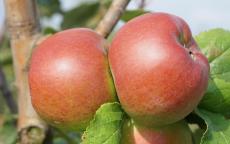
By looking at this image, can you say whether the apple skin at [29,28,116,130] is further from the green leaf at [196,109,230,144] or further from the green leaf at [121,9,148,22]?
the green leaf at [121,9,148,22]

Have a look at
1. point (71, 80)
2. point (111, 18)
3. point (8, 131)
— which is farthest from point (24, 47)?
point (8, 131)

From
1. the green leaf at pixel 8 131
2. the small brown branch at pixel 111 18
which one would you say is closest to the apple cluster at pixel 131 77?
the small brown branch at pixel 111 18

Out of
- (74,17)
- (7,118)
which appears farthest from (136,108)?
(74,17)

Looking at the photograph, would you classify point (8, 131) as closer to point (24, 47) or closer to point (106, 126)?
point (24, 47)

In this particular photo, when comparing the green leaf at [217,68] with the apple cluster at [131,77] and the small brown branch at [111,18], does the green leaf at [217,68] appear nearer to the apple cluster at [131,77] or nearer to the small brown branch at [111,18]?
the apple cluster at [131,77]

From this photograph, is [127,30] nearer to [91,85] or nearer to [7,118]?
[91,85]

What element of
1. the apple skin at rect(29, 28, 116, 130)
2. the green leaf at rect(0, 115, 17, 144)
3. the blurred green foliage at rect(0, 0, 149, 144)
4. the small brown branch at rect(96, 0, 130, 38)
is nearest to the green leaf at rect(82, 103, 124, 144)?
the apple skin at rect(29, 28, 116, 130)
